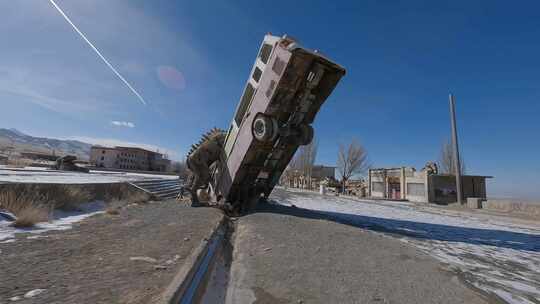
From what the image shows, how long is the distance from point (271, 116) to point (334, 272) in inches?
184

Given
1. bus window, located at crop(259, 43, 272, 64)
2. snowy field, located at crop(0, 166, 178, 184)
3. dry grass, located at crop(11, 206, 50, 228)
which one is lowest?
dry grass, located at crop(11, 206, 50, 228)

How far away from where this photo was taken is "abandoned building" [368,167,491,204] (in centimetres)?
2466

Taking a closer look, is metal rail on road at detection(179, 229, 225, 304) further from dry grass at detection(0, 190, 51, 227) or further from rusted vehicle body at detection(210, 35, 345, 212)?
dry grass at detection(0, 190, 51, 227)

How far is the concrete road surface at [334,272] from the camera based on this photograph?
→ 257 centimetres

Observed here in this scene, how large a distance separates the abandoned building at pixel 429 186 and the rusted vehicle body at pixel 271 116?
22.7 metres

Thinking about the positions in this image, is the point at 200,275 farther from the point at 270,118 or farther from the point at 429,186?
the point at 429,186

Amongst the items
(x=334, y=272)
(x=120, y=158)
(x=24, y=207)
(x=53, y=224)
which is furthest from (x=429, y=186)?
(x=120, y=158)

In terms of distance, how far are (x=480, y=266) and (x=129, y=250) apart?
18.3 feet

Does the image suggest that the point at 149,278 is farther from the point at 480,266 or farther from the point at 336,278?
the point at 480,266

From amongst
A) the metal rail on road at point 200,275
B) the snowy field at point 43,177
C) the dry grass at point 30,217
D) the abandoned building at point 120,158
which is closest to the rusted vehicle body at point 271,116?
the metal rail on road at point 200,275

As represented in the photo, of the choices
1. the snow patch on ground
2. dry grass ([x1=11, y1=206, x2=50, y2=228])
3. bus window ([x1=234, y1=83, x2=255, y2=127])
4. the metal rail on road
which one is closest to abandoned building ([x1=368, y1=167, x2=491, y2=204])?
bus window ([x1=234, y1=83, x2=255, y2=127])

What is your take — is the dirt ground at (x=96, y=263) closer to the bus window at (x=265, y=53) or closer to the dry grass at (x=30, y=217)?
the dry grass at (x=30, y=217)

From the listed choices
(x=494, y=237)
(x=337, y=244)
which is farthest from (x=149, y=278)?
(x=494, y=237)

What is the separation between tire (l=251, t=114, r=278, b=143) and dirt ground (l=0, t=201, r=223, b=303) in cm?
298
